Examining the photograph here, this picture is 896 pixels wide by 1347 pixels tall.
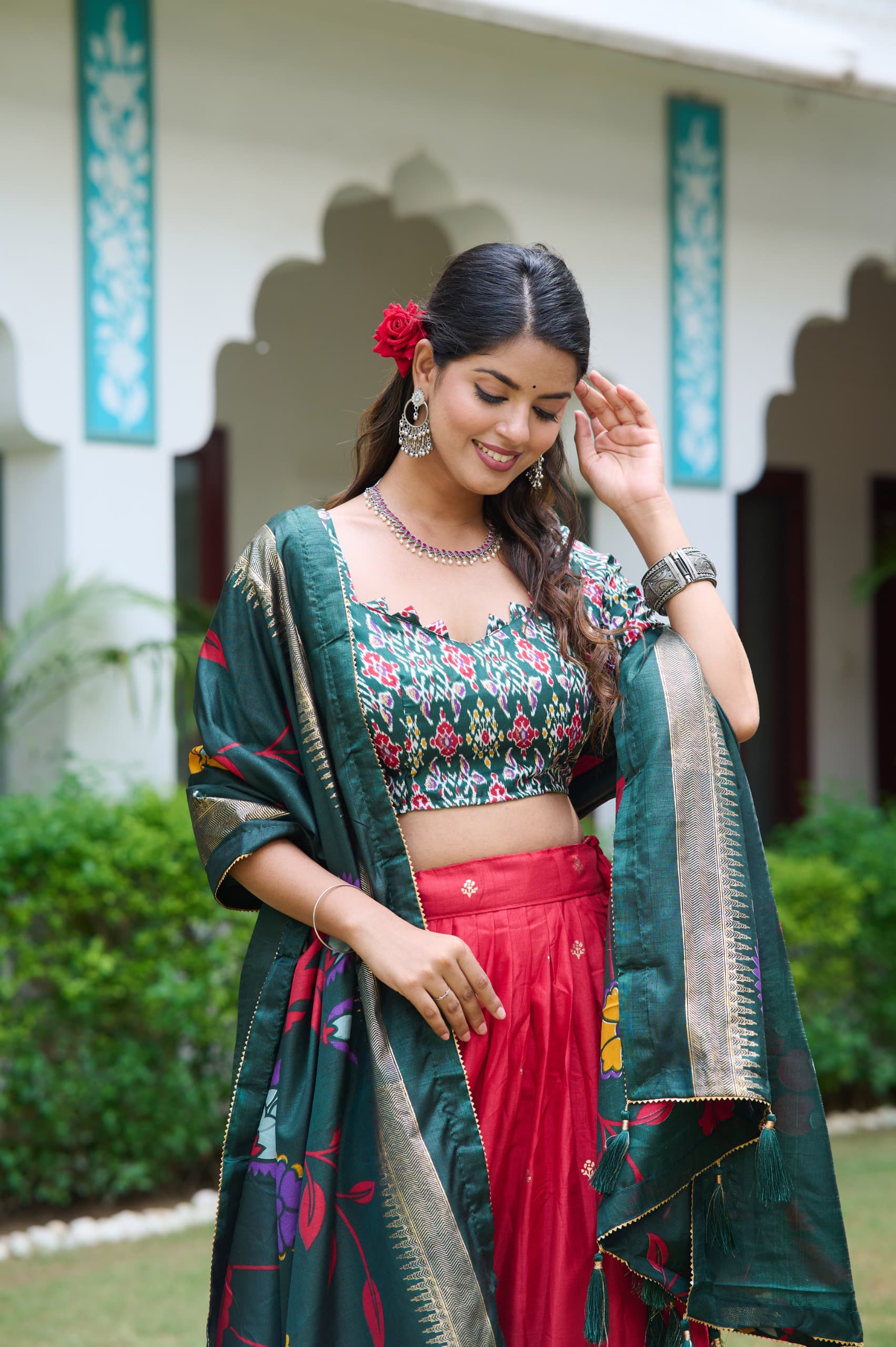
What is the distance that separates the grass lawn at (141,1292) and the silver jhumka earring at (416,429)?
2291mm

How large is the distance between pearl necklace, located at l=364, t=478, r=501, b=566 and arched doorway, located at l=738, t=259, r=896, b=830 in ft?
19.9

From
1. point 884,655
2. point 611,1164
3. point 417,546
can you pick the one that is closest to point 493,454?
point 417,546

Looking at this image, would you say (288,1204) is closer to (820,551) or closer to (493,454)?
(493,454)

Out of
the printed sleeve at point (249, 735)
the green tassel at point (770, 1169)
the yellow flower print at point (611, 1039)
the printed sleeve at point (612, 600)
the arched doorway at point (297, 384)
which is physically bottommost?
the green tassel at point (770, 1169)

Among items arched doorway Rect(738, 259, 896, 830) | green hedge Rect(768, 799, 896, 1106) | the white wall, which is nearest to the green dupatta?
the white wall

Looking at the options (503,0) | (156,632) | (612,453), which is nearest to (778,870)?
(156,632)

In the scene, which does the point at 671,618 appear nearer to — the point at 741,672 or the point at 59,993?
the point at 741,672

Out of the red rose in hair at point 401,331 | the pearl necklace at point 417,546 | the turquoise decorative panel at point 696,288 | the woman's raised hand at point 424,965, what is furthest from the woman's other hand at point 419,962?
the turquoise decorative panel at point 696,288

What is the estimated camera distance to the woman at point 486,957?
1.74 meters

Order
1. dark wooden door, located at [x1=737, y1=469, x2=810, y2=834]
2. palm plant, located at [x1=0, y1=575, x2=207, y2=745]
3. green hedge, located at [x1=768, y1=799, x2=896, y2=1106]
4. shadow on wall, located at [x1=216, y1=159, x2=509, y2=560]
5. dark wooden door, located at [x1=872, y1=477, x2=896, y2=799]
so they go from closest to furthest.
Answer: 1. palm plant, located at [x1=0, y1=575, x2=207, y2=745]
2. green hedge, located at [x1=768, y1=799, x2=896, y2=1106]
3. shadow on wall, located at [x1=216, y1=159, x2=509, y2=560]
4. dark wooden door, located at [x1=737, y1=469, x2=810, y2=834]
5. dark wooden door, located at [x1=872, y1=477, x2=896, y2=799]

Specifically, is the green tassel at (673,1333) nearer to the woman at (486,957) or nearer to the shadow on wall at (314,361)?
the woman at (486,957)

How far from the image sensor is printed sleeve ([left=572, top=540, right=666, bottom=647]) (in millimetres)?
1980

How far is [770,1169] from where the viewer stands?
5.88 ft

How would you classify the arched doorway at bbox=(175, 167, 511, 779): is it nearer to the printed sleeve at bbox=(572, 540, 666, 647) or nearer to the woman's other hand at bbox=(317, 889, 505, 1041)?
the printed sleeve at bbox=(572, 540, 666, 647)
